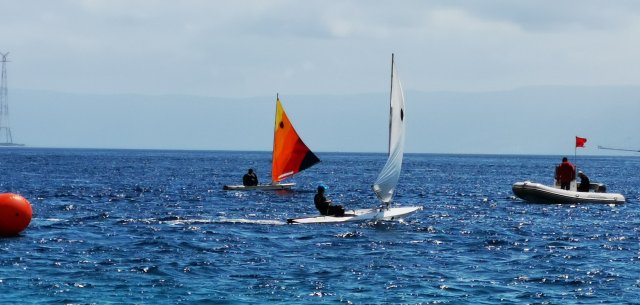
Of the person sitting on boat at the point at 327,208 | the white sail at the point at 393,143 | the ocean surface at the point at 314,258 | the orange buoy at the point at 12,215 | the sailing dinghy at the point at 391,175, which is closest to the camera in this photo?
the ocean surface at the point at 314,258

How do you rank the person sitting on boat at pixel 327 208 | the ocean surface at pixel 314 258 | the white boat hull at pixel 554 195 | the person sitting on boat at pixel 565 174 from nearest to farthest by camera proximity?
the ocean surface at pixel 314 258
the person sitting on boat at pixel 327 208
the white boat hull at pixel 554 195
the person sitting on boat at pixel 565 174

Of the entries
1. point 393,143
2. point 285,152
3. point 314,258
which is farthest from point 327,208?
point 285,152

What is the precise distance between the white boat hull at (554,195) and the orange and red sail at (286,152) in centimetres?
1671

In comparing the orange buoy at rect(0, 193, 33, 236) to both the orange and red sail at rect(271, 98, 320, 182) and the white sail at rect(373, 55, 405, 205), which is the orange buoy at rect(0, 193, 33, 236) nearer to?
the white sail at rect(373, 55, 405, 205)

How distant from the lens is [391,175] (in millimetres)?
42031

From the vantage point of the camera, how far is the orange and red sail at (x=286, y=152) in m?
68.4

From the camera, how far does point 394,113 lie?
41.1 metres

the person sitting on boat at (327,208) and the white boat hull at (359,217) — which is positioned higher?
the person sitting on boat at (327,208)

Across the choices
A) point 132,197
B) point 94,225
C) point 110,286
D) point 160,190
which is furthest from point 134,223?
point 160,190

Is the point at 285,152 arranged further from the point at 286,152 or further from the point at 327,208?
the point at 327,208

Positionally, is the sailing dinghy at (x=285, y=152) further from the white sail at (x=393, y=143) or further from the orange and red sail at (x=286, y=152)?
the white sail at (x=393, y=143)

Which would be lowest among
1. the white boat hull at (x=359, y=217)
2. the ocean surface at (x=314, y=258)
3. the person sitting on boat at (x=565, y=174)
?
the ocean surface at (x=314, y=258)

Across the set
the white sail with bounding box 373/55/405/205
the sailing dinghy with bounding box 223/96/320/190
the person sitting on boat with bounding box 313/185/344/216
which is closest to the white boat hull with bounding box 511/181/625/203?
the white sail with bounding box 373/55/405/205

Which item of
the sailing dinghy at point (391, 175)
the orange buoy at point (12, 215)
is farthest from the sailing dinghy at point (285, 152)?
the orange buoy at point (12, 215)
